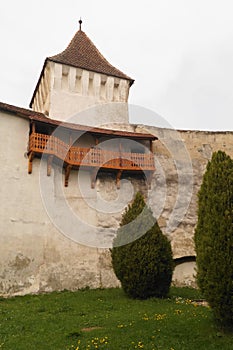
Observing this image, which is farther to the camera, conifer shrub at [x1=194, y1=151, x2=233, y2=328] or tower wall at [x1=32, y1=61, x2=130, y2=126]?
tower wall at [x1=32, y1=61, x2=130, y2=126]

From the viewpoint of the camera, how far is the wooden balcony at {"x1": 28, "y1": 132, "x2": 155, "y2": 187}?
57.5ft

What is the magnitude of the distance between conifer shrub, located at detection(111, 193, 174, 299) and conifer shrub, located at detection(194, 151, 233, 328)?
4.06 m

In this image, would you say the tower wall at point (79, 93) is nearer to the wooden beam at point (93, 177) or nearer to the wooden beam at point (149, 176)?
the wooden beam at point (93, 177)

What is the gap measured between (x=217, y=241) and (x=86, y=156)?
10.5 meters

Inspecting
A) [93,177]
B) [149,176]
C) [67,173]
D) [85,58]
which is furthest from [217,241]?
[85,58]

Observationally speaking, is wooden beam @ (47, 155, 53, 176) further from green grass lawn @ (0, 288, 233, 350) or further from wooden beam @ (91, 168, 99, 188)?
green grass lawn @ (0, 288, 233, 350)

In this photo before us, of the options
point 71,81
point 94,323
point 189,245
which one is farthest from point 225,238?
point 71,81

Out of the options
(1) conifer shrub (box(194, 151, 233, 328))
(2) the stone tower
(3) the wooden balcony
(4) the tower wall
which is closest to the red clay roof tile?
(2) the stone tower

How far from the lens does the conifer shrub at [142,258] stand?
13484mm

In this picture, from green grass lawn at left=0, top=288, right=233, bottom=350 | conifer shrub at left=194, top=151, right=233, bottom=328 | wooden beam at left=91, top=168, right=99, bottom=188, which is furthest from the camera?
wooden beam at left=91, top=168, right=99, bottom=188

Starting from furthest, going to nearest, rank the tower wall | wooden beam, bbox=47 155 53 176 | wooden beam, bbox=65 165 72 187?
the tower wall < wooden beam, bbox=65 165 72 187 < wooden beam, bbox=47 155 53 176

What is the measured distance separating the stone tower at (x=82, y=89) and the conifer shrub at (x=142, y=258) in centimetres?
864

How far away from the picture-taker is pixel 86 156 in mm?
18766

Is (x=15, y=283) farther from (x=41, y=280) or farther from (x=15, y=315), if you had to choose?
(x=15, y=315)
